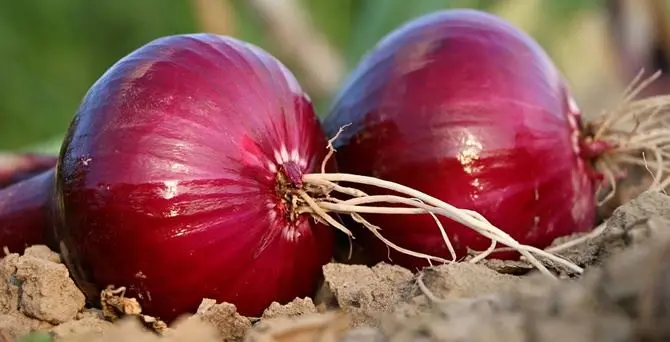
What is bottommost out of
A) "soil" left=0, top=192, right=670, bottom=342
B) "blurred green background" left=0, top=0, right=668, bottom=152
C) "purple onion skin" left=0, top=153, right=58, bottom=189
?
"soil" left=0, top=192, right=670, bottom=342

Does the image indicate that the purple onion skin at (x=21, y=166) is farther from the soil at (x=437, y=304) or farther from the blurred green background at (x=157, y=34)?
the blurred green background at (x=157, y=34)

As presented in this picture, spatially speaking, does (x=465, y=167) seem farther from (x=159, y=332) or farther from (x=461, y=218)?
(x=159, y=332)

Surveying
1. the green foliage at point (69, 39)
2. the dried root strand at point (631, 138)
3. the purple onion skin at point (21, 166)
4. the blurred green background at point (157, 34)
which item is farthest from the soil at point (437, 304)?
the green foliage at point (69, 39)

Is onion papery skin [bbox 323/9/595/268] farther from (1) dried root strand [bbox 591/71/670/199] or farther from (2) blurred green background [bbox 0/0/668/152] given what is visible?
(2) blurred green background [bbox 0/0/668/152]

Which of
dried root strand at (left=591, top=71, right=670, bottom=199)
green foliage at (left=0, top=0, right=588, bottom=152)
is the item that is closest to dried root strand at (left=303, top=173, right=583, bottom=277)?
dried root strand at (left=591, top=71, right=670, bottom=199)

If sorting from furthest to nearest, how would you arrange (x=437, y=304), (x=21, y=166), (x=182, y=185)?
(x=21, y=166) → (x=182, y=185) → (x=437, y=304)

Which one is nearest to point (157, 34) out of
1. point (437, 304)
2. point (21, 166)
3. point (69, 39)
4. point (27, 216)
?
point (69, 39)

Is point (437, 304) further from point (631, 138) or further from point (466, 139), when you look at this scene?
point (631, 138)
